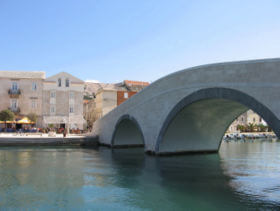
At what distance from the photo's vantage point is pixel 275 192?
10711 mm

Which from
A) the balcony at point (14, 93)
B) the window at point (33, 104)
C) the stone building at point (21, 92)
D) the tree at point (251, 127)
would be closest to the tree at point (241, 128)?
the tree at point (251, 127)

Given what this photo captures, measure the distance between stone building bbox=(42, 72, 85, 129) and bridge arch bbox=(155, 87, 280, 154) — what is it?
22551 mm

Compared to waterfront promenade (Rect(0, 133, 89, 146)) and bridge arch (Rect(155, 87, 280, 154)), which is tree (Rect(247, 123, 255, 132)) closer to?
waterfront promenade (Rect(0, 133, 89, 146))

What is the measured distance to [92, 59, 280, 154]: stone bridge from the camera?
1220 centimetres

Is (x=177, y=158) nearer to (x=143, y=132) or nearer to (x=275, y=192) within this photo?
(x=143, y=132)

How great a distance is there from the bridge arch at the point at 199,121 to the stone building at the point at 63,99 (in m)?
22.6

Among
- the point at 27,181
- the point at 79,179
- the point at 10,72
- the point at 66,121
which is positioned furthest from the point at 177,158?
the point at 10,72

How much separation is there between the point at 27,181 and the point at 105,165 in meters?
5.56

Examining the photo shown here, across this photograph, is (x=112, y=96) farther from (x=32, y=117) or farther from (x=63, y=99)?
(x=32, y=117)

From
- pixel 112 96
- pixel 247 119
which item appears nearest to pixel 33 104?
pixel 112 96

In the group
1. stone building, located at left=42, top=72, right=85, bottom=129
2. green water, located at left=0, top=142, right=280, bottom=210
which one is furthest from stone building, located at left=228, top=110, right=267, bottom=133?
green water, located at left=0, top=142, right=280, bottom=210

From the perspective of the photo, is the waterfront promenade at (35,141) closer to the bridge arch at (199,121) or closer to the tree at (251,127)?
the bridge arch at (199,121)

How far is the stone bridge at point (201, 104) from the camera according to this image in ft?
40.0

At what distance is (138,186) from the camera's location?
11750 mm
